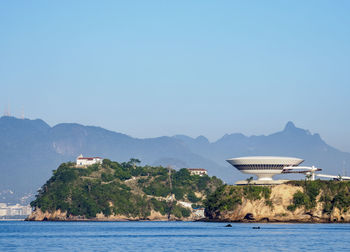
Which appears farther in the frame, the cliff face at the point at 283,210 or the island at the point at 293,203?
the cliff face at the point at 283,210

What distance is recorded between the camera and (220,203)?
197 meters

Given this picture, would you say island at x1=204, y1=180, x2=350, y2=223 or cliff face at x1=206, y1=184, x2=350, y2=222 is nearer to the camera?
island at x1=204, y1=180, x2=350, y2=223

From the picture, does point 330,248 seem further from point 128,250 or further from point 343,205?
point 343,205

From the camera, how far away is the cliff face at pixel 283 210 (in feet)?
609

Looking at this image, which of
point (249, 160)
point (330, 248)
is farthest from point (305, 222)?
point (330, 248)

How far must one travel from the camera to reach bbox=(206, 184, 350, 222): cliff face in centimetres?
18573

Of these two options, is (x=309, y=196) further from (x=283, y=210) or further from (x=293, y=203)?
(x=283, y=210)

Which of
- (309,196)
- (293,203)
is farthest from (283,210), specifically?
(309,196)

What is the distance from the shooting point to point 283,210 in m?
188

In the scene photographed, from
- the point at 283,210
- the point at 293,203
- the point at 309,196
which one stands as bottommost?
the point at 283,210

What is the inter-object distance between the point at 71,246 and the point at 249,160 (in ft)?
359

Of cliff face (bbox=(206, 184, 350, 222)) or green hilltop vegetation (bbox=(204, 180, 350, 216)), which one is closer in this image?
green hilltop vegetation (bbox=(204, 180, 350, 216))

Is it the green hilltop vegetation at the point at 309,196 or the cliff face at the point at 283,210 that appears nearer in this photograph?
the green hilltop vegetation at the point at 309,196

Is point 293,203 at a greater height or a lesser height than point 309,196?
lesser
